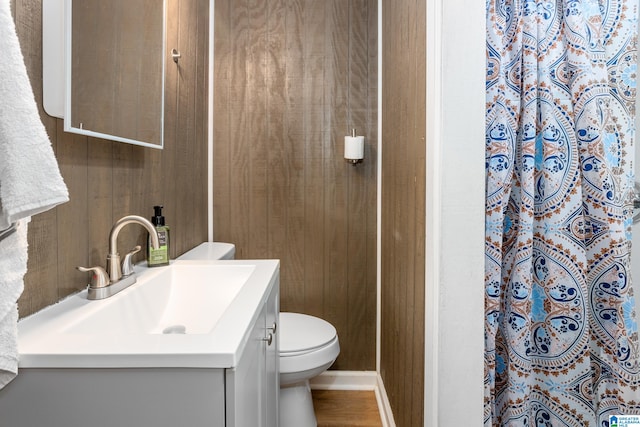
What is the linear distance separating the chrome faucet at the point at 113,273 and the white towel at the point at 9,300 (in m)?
0.32

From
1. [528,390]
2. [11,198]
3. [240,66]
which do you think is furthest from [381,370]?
[11,198]

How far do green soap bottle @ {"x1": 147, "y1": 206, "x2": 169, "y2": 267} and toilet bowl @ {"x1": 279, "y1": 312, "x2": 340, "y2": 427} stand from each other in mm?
628

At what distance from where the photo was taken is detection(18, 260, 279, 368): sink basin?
2.24ft

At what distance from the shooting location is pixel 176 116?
1802 mm

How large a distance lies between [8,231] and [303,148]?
1722 mm

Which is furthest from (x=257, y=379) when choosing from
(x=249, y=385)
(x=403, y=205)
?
(x=403, y=205)

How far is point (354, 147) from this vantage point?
2.20 m

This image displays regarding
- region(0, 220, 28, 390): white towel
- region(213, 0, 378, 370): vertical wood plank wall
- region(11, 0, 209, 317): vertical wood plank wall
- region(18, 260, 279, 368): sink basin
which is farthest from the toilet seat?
region(0, 220, 28, 390): white towel

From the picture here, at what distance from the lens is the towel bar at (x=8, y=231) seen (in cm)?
65

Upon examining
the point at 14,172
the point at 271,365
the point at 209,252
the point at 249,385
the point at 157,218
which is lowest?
the point at 271,365

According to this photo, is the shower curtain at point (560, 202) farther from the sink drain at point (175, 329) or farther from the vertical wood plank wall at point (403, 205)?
the sink drain at point (175, 329)

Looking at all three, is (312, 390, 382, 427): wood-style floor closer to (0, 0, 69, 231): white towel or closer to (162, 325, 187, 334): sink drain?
(162, 325, 187, 334): sink drain

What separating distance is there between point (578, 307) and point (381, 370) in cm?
121

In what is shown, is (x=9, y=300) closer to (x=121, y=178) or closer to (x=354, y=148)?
(x=121, y=178)
